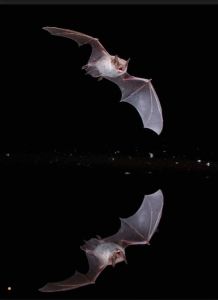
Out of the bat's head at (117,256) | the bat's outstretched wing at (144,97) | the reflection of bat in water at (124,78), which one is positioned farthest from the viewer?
the bat's outstretched wing at (144,97)

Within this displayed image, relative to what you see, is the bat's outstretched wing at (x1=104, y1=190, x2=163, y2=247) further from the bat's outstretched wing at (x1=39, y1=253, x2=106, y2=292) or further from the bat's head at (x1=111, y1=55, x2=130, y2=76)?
the bat's head at (x1=111, y1=55, x2=130, y2=76)

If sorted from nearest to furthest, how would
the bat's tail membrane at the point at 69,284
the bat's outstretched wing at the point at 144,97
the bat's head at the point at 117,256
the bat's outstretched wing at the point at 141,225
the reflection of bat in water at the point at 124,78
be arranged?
the bat's tail membrane at the point at 69,284 → the bat's head at the point at 117,256 → the bat's outstretched wing at the point at 141,225 → the reflection of bat in water at the point at 124,78 → the bat's outstretched wing at the point at 144,97

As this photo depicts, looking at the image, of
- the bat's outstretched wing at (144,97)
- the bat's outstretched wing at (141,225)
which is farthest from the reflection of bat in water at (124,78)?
the bat's outstretched wing at (141,225)

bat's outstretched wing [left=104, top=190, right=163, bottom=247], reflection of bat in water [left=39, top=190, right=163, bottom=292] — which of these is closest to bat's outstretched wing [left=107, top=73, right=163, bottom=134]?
bat's outstretched wing [left=104, top=190, right=163, bottom=247]

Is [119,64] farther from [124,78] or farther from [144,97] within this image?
[144,97]

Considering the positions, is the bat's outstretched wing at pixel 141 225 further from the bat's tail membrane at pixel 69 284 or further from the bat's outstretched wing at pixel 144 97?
the bat's outstretched wing at pixel 144 97

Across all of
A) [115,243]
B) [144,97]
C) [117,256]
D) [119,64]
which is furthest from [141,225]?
[144,97]

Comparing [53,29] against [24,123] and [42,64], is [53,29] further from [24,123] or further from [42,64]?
[24,123]
